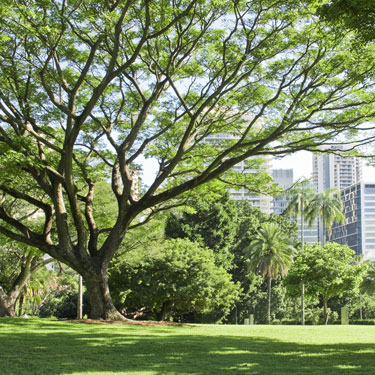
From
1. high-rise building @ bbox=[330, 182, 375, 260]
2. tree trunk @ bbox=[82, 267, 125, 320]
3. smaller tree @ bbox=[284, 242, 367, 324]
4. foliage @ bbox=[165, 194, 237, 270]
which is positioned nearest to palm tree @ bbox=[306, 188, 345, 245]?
foliage @ bbox=[165, 194, 237, 270]

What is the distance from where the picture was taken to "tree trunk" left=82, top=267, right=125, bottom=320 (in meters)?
14.2

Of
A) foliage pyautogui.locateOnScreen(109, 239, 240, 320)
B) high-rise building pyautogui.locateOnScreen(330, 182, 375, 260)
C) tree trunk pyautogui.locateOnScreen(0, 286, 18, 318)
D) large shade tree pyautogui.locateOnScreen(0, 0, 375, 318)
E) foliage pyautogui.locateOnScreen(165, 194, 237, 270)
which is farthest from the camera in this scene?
high-rise building pyautogui.locateOnScreen(330, 182, 375, 260)

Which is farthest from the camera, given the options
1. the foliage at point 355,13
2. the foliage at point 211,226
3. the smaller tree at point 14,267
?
the foliage at point 211,226

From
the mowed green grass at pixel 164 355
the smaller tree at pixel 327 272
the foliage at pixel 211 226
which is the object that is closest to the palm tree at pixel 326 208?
the foliage at pixel 211 226

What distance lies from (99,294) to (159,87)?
20.4 feet

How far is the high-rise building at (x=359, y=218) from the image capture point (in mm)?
153000

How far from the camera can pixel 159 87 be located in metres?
14.0

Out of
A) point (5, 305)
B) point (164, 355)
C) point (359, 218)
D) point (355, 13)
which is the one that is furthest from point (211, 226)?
point (359, 218)

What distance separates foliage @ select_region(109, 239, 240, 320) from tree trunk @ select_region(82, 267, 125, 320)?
12244 millimetres

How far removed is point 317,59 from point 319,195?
41349mm

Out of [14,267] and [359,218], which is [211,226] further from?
[359,218]

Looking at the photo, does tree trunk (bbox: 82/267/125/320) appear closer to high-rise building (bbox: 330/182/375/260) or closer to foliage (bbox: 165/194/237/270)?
foliage (bbox: 165/194/237/270)

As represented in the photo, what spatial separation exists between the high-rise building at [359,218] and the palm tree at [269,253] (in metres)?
108

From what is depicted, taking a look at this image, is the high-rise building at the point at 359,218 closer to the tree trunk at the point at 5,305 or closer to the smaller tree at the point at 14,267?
the smaller tree at the point at 14,267
